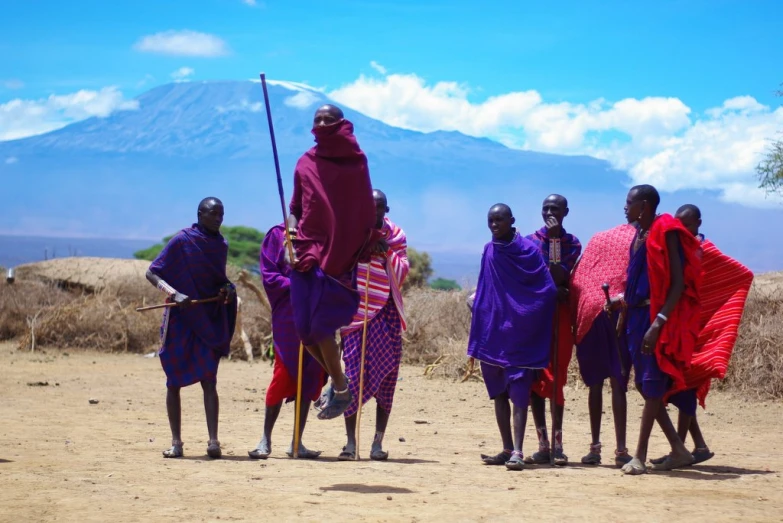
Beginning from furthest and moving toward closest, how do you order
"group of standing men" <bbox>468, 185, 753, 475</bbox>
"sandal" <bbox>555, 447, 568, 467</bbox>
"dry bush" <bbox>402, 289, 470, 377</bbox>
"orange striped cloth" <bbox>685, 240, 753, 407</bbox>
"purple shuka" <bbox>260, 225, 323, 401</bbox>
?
"dry bush" <bbox>402, 289, 470, 377</bbox>, "purple shuka" <bbox>260, 225, 323, 401</bbox>, "sandal" <bbox>555, 447, 568, 467</bbox>, "orange striped cloth" <bbox>685, 240, 753, 407</bbox>, "group of standing men" <bbox>468, 185, 753, 475</bbox>

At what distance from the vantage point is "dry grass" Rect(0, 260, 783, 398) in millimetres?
16578

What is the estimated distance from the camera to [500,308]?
26.9ft

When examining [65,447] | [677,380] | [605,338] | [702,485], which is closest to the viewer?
[702,485]

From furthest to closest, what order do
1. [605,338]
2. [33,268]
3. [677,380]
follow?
[33,268] < [605,338] < [677,380]

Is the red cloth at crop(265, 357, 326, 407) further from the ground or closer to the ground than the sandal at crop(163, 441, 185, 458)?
further from the ground

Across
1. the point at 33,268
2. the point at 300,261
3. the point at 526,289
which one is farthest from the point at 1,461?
the point at 33,268

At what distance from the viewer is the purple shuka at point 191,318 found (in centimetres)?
845

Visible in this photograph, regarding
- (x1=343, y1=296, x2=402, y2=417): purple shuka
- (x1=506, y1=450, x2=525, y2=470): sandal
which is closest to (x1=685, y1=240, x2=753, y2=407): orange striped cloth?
(x1=506, y1=450, x2=525, y2=470): sandal

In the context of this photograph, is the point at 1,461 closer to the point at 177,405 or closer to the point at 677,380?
the point at 177,405

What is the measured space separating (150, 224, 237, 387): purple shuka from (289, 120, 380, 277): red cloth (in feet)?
5.18

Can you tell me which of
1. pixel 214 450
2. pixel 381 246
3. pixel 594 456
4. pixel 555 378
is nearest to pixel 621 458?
pixel 594 456

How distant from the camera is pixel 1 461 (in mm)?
7848

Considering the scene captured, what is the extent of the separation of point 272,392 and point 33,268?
14537mm

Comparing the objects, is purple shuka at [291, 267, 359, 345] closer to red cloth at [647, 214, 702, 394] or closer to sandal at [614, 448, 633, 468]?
red cloth at [647, 214, 702, 394]
